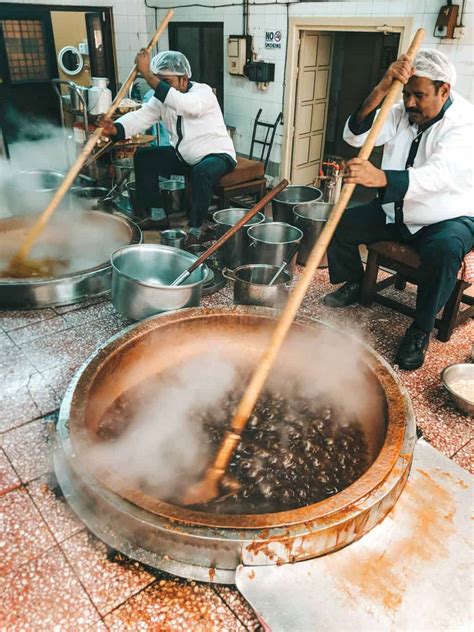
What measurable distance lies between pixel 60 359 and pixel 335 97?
931 centimetres

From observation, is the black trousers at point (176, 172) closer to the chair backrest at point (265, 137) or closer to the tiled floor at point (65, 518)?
the tiled floor at point (65, 518)

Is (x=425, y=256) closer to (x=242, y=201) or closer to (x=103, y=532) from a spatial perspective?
(x=103, y=532)

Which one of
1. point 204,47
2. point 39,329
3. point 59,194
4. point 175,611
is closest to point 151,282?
point 39,329

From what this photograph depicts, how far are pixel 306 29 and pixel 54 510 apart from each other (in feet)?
25.3

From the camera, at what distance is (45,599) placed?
6.83ft

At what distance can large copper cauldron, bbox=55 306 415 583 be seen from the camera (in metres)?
2.07

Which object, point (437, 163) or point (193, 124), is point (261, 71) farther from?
point (437, 163)

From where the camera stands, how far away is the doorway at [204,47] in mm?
9484

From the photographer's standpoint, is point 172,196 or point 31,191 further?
point 172,196

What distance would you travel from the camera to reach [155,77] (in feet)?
17.6

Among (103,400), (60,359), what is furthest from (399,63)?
(60,359)

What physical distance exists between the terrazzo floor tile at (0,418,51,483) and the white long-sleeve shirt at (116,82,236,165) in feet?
13.8

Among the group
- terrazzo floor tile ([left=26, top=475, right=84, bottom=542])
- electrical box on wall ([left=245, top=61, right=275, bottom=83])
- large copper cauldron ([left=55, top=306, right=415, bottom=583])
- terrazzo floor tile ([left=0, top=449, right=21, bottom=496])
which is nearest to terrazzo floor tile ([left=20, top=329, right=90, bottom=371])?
large copper cauldron ([left=55, top=306, right=415, bottom=583])

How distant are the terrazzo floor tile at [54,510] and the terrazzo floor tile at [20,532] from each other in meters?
0.03
